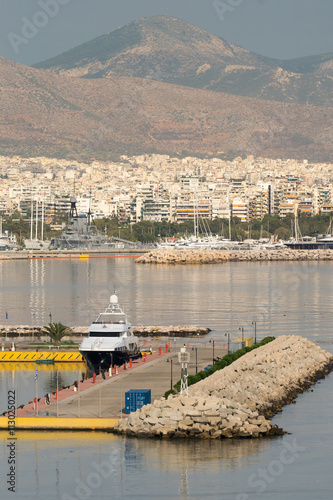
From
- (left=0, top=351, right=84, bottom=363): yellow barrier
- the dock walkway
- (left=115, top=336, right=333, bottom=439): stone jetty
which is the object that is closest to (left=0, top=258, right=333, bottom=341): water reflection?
(left=0, top=351, right=84, bottom=363): yellow barrier

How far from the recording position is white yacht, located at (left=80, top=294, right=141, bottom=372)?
4638cm

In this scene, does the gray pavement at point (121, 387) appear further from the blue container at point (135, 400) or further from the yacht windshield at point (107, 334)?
the yacht windshield at point (107, 334)

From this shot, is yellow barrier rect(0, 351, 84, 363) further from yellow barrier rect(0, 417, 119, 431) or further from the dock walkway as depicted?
yellow barrier rect(0, 417, 119, 431)

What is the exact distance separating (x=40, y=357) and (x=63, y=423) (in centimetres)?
1798

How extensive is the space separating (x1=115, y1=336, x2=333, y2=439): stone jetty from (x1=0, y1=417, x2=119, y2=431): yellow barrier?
0.71 meters

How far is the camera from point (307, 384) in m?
44.1

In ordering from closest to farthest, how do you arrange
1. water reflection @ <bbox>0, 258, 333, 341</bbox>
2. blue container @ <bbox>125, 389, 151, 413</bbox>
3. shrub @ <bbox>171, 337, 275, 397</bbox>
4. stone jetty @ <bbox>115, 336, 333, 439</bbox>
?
stone jetty @ <bbox>115, 336, 333, 439</bbox>
blue container @ <bbox>125, 389, 151, 413</bbox>
shrub @ <bbox>171, 337, 275, 397</bbox>
water reflection @ <bbox>0, 258, 333, 341</bbox>

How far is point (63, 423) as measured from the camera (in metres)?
34.7

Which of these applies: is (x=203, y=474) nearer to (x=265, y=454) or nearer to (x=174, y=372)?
(x=265, y=454)

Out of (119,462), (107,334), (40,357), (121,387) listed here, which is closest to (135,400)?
(121,387)

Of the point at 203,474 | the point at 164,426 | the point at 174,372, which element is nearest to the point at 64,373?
the point at 174,372

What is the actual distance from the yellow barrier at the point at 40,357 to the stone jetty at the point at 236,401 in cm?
972

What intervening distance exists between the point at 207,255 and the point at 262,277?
5986 cm

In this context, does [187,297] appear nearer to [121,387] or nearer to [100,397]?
[121,387]
